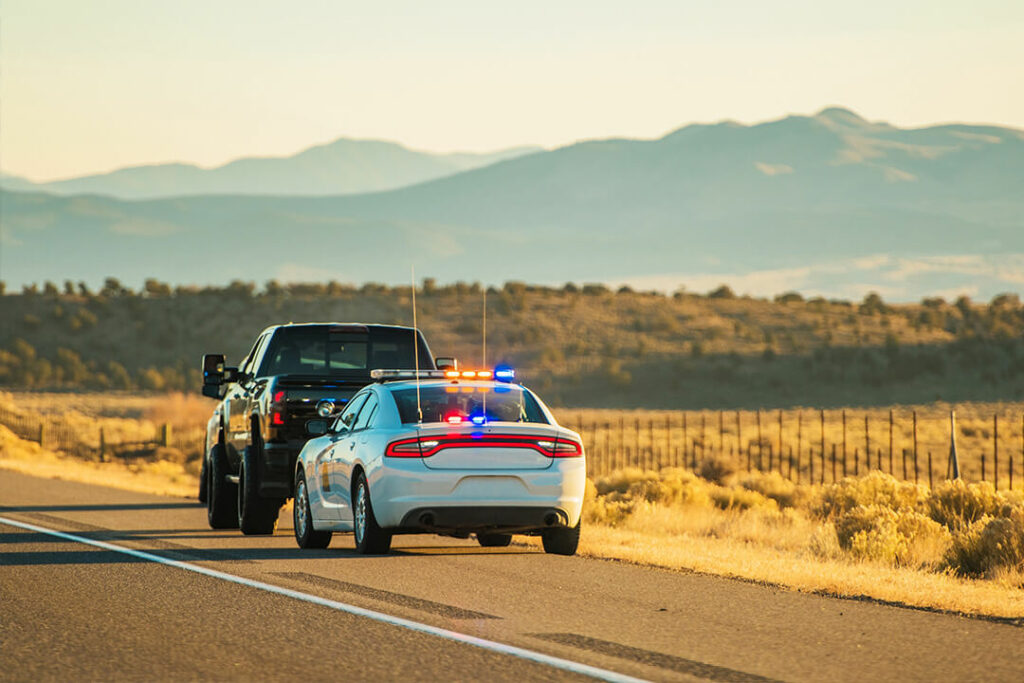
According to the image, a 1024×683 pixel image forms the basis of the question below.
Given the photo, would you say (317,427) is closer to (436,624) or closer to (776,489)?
(436,624)

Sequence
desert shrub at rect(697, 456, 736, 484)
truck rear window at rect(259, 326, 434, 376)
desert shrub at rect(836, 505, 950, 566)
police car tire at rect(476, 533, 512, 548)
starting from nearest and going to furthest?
desert shrub at rect(836, 505, 950, 566) → police car tire at rect(476, 533, 512, 548) → truck rear window at rect(259, 326, 434, 376) → desert shrub at rect(697, 456, 736, 484)

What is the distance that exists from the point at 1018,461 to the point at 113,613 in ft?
105

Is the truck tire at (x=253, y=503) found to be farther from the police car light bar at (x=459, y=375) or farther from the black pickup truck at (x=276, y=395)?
the police car light bar at (x=459, y=375)

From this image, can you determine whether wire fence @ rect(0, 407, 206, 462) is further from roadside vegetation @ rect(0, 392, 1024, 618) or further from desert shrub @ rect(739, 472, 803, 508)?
desert shrub @ rect(739, 472, 803, 508)

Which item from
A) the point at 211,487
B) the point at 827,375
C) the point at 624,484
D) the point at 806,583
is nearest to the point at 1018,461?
the point at 624,484

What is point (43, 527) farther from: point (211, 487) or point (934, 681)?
point (934, 681)

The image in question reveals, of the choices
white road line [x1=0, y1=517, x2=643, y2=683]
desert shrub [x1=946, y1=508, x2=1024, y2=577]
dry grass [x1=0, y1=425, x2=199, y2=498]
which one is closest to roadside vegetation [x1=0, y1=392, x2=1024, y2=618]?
desert shrub [x1=946, y1=508, x2=1024, y2=577]

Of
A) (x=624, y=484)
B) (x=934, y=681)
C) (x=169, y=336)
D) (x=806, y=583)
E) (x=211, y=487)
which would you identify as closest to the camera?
(x=934, y=681)

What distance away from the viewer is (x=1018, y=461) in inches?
1548

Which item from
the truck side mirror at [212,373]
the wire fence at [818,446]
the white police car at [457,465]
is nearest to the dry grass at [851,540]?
the white police car at [457,465]

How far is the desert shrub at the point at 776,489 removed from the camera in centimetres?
2745

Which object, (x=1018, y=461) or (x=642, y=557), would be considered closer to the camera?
(x=642, y=557)

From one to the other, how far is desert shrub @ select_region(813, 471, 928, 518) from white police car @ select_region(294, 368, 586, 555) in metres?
6.69

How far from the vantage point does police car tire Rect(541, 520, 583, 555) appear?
49.4 ft
